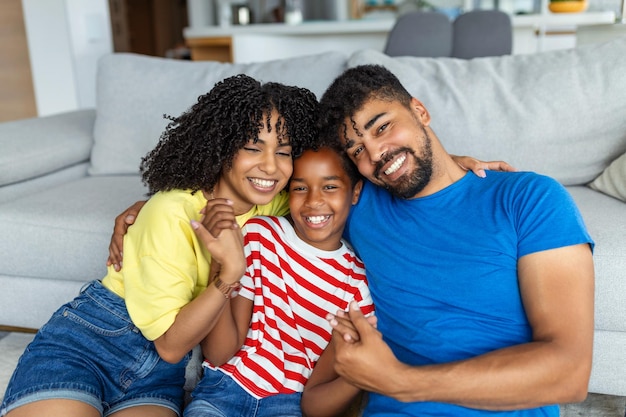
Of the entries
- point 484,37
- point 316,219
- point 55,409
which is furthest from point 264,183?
point 484,37

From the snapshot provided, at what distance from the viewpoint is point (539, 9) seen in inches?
207

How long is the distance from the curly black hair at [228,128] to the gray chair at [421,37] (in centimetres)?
161

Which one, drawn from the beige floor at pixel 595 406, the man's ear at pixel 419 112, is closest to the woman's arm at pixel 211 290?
the man's ear at pixel 419 112

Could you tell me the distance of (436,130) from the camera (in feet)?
6.26

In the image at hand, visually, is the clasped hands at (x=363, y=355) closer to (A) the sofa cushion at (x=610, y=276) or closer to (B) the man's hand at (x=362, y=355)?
(B) the man's hand at (x=362, y=355)

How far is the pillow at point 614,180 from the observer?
1.76 metres

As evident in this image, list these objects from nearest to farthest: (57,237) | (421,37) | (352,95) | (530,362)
A: (530,362) < (352,95) < (57,237) < (421,37)

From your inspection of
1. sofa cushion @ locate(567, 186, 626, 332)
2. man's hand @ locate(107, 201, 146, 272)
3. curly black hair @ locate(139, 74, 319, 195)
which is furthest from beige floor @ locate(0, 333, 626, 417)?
curly black hair @ locate(139, 74, 319, 195)

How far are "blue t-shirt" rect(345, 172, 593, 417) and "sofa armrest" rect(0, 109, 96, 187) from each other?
1431mm

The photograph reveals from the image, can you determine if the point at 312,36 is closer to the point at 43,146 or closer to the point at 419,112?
the point at 43,146

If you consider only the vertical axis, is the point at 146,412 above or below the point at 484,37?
below

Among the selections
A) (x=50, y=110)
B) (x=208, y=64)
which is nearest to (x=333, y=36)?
(x=50, y=110)

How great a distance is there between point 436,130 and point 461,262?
2.89 ft

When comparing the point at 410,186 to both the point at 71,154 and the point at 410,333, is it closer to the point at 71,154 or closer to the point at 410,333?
the point at 410,333
